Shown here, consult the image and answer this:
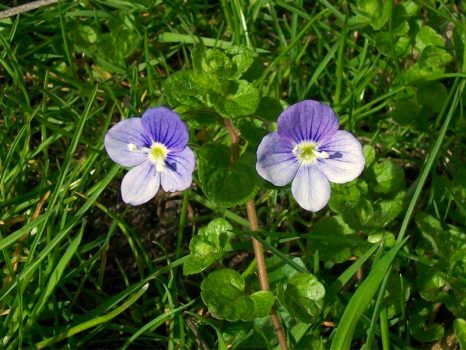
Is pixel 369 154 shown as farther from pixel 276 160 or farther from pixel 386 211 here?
pixel 276 160

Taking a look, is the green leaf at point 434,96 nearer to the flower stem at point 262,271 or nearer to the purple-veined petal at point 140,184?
the flower stem at point 262,271

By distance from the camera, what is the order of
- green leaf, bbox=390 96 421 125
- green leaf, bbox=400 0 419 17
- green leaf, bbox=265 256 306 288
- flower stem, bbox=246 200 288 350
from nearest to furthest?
flower stem, bbox=246 200 288 350, green leaf, bbox=265 256 306 288, green leaf, bbox=390 96 421 125, green leaf, bbox=400 0 419 17

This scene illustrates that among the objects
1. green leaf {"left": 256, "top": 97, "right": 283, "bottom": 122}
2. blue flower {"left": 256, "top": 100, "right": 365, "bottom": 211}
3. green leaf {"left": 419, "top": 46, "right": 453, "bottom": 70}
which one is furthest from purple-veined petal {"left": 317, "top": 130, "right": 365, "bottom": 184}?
green leaf {"left": 419, "top": 46, "right": 453, "bottom": 70}

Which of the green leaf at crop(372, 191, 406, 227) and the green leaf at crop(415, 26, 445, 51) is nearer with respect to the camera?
the green leaf at crop(372, 191, 406, 227)

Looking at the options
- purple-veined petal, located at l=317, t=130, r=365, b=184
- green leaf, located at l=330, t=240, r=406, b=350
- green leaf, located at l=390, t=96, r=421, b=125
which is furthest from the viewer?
green leaf, located at l=390, t=96, r=421, b=125

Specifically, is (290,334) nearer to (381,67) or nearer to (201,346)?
(201,346)

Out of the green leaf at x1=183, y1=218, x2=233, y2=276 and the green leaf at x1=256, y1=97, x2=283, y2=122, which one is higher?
the green leaf at x1=256, y1=97, x2=283, y2=122

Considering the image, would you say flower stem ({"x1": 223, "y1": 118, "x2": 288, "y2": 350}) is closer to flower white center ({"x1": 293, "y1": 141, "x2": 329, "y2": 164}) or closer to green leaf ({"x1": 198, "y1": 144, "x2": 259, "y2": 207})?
green leaf ({"x1": 198, "y1": 144, "x2": 259, "y2": 207})

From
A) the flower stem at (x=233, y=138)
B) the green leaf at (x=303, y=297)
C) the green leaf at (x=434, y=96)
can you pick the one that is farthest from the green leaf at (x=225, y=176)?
the green leaf at (x=434, y=96)
